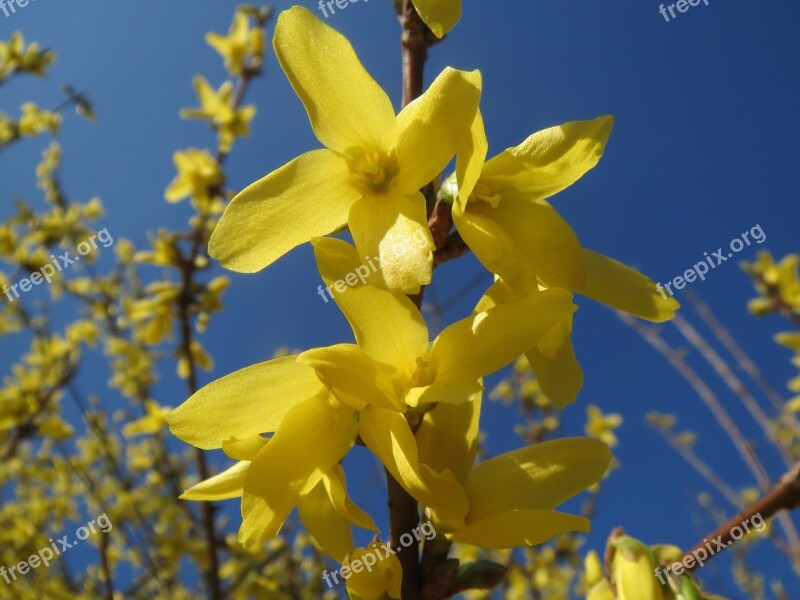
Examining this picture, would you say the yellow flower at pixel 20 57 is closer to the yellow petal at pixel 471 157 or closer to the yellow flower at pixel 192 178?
the yellow flower at pixel 192 178

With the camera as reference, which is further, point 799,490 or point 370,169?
point 799,490

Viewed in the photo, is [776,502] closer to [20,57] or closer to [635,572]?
[635,572]

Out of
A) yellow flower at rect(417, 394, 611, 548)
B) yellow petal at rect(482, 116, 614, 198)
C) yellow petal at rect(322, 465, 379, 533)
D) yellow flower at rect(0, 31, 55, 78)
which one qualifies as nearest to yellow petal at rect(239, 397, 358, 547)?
yellow petal at rect(322, 465, 379, 533)

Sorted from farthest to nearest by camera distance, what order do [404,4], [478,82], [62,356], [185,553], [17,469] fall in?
[17,469] → [62,356] → [185,553] → [404,4] → [478,82]

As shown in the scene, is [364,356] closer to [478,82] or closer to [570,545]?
[478,82]

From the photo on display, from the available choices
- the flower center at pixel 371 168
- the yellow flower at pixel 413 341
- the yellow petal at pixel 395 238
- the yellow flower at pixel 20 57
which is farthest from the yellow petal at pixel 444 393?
the yellow flower at pixel 20 57

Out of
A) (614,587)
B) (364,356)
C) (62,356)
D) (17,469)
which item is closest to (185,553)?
(62,356)
